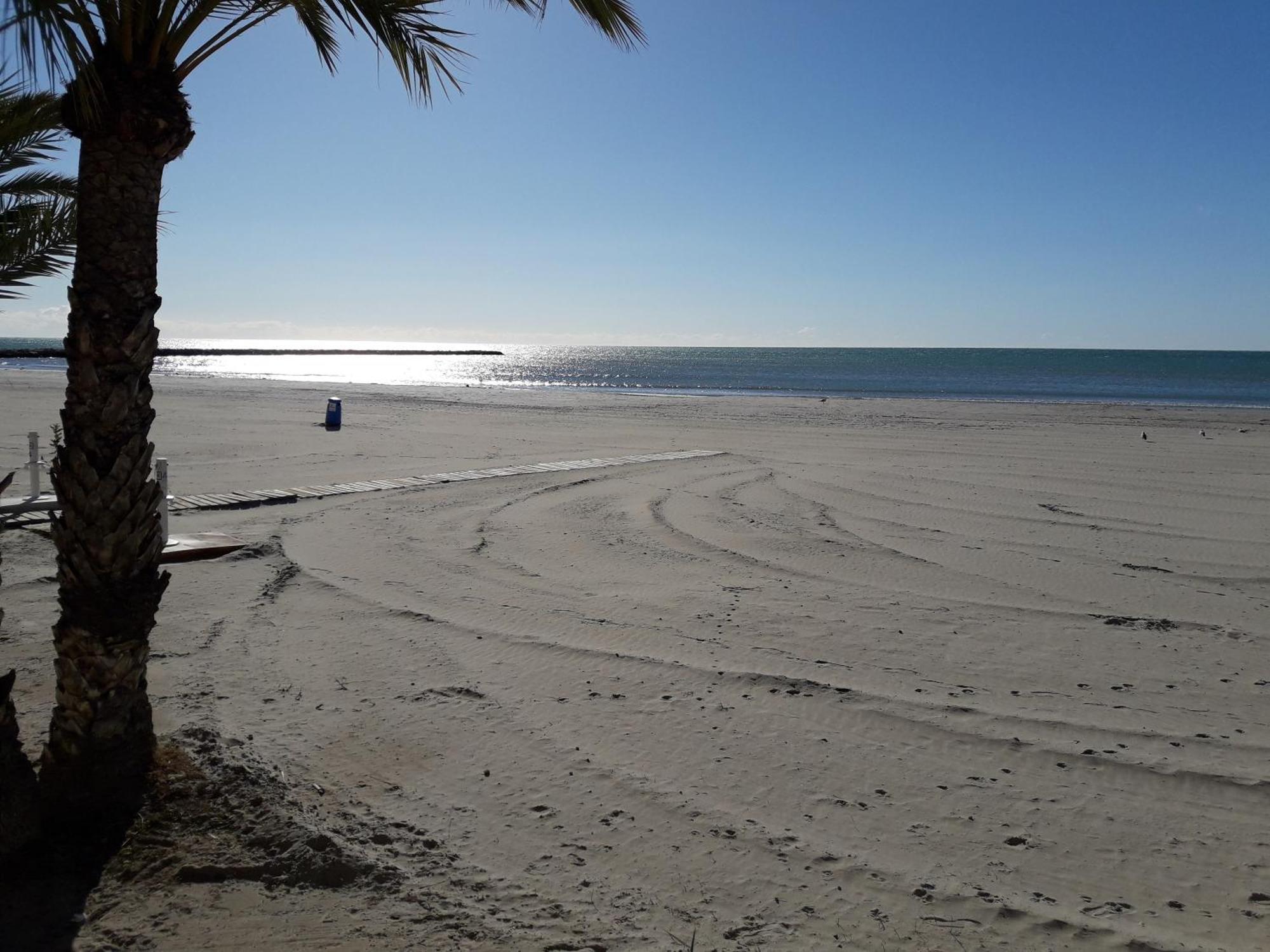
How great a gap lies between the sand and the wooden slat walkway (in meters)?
0.47

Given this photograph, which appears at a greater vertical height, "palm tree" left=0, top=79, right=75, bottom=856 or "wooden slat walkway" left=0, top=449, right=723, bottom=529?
"palm tree" left=0, top=79, right=75, bottom=856

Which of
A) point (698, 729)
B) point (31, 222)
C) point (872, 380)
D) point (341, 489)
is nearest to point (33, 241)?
point (31, 222)

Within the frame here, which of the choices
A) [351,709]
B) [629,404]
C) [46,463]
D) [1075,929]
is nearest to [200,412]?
[46,463]

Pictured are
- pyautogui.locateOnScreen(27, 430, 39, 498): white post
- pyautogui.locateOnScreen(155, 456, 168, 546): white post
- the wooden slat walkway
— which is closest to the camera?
pyautogui.locateOnScreen(155, 456, 168, 546): white post

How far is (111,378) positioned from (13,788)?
145 centimetres

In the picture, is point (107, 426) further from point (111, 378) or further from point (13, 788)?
point (13, 788)

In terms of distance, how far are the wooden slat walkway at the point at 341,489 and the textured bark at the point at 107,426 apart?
4873 mm

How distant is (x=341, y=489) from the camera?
10.5m

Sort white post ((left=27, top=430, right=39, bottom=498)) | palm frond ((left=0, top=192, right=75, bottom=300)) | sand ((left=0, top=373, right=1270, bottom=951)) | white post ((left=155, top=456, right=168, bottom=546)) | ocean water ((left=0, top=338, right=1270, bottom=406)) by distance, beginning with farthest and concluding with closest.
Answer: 1. ocean water ((left=0, top=338, right=1270, bottom=406))
2. white post ((left=27, top=430, right=39, bottom=498))
3. white post ((left=155, top=456, right=168, bottom=546))
4. palm frond ((left=0, top=192, right=75, bottom=300))
5. sand ((left=0, top=373, right=1270, bottom=951))

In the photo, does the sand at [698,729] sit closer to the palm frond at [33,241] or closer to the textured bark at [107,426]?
the textured bark at [107,426]

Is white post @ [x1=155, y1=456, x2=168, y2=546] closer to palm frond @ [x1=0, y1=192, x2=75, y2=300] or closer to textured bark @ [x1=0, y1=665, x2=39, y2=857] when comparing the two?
palm frond @ [x1=0, y1=192, x2=75, y2=300]

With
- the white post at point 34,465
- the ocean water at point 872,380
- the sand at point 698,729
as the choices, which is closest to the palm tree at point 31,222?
the sand at point 698,729

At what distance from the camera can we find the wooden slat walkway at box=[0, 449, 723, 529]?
353 inches

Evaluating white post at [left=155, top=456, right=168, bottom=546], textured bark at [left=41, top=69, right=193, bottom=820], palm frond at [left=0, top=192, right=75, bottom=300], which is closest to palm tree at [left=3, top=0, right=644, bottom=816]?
textured bark at [left=41, top=69, right=193, bottom=820]
